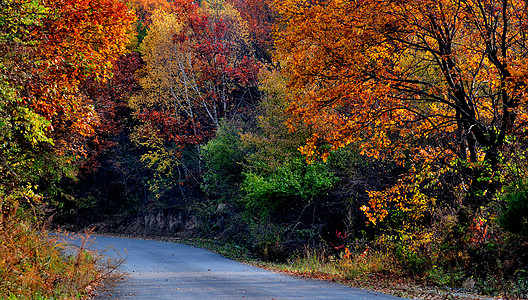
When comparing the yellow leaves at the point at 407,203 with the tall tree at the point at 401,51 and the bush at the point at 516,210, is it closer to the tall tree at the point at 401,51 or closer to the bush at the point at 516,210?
the tall tree at the point at 401,51

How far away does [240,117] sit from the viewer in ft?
87.9

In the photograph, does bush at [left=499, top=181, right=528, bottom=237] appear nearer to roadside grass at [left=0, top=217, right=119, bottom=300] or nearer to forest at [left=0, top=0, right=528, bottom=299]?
forest at [left=0, top=0, right=528, bottom=299]

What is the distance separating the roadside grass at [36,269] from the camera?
8.14 m

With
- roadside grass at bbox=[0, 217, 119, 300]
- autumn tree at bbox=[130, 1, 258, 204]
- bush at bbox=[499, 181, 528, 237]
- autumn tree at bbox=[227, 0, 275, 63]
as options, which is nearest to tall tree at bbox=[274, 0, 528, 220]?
bush at bbox=[499, 181, 528, 237]

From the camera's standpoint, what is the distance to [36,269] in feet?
29.9

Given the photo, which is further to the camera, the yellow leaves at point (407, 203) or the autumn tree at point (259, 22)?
the autumn tree at point (259, 22)

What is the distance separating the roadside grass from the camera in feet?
26.7

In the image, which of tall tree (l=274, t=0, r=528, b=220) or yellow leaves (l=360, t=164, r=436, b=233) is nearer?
tall tree (l=274, t=0, r=528, b=220)

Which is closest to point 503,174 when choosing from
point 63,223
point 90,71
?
point 90,71

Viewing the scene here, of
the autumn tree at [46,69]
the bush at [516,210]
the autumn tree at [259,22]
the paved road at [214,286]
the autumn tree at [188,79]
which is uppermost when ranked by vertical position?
the autumn tree at [259,22]

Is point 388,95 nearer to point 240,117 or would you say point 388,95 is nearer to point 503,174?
point 503,174

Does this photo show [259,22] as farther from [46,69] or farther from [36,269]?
[36,269]

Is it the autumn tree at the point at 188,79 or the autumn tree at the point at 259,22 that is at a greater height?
the autumn tree at the point at 259,22

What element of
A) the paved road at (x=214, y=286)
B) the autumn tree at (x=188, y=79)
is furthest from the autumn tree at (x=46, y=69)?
the autumn tree at (x=188, y=79)
